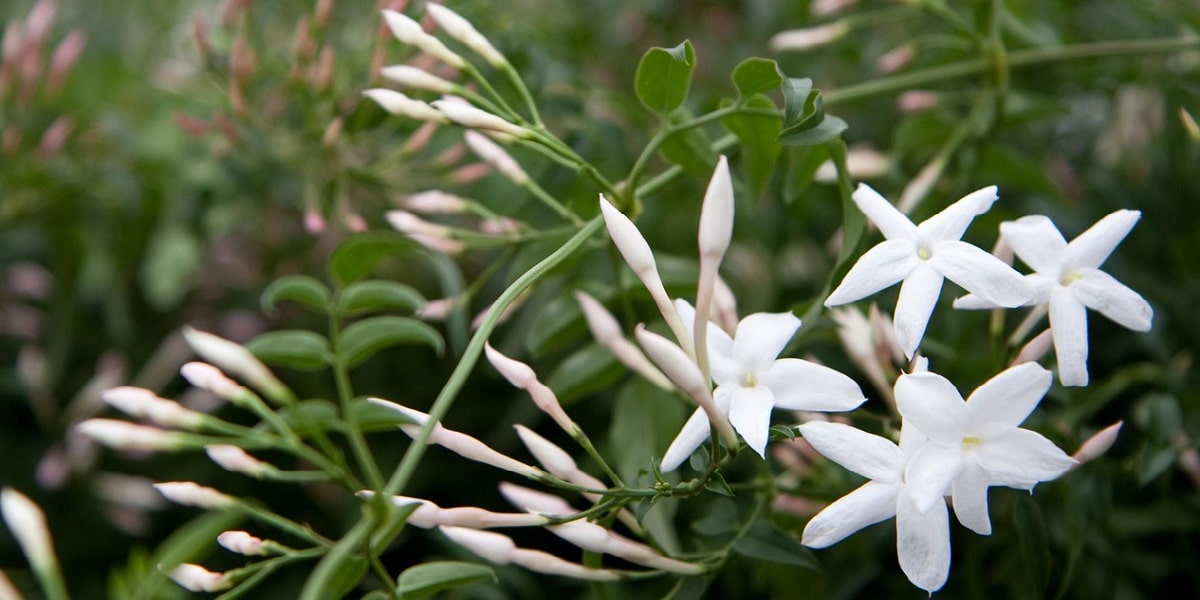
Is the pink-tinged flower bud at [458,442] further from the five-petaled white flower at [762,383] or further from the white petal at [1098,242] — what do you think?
the white petal at [1098,242]

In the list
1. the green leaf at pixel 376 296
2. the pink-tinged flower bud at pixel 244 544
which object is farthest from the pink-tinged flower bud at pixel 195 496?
the green leaf at pixel 376 296

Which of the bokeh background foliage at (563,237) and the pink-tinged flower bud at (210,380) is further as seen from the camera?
the bokeh background foliage at (563,237)

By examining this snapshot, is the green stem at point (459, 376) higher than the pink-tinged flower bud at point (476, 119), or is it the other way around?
the pink-tinged flower bud at point (476, 119)

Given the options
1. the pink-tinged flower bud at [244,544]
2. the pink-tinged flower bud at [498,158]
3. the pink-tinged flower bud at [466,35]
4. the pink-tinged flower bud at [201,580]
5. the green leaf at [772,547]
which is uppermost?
the pink-tinged flower bud at [466,35]

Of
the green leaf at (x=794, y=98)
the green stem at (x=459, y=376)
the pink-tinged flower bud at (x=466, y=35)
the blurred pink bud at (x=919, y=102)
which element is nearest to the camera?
the green stem at (x=459, y=376)

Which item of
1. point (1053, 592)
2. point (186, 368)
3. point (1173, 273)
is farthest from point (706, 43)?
point (186, 368)

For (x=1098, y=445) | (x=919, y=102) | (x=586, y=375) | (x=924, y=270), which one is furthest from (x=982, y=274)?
(x=919, y=102)

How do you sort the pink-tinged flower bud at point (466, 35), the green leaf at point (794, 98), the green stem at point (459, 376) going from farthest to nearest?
1. the pink-tinged flower bud at point (466, 35)
2. the green leaf at point (794, 98)
3. the green stem at point (459, 376)
